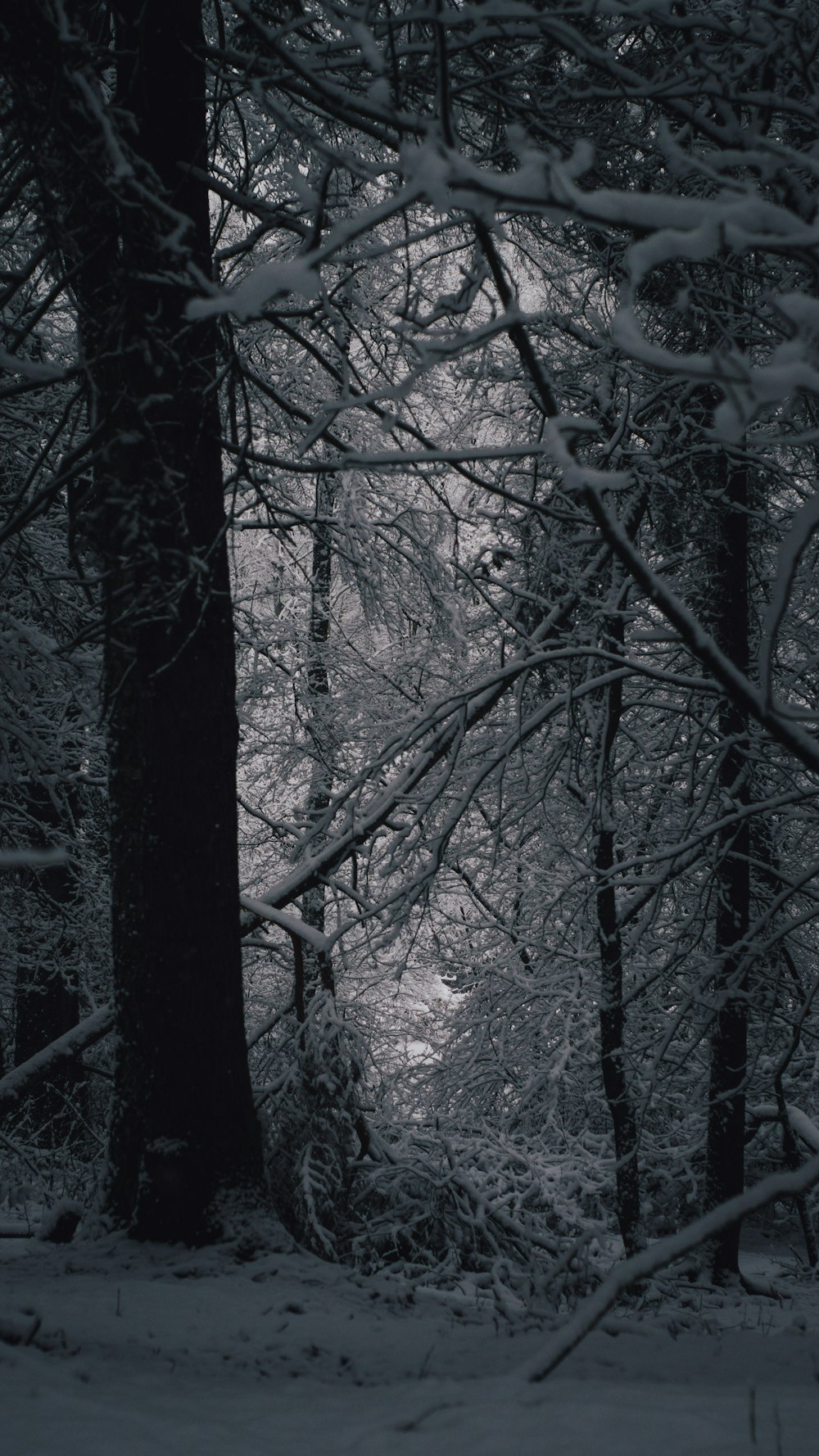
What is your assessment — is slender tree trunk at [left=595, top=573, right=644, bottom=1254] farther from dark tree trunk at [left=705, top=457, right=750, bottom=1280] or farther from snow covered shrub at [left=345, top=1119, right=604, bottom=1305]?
snow covered shrub at [left=345, top=1119, right=604, bottom=1305]

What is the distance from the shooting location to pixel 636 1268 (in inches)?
91.5

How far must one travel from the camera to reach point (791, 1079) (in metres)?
9.74

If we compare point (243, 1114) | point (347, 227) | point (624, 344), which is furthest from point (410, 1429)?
point (347, 227)

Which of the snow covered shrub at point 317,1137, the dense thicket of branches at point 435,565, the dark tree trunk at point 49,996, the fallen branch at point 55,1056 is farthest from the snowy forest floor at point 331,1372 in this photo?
the dark tree trunk at point 49,996

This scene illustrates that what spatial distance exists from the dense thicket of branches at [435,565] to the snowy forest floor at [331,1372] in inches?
18.2

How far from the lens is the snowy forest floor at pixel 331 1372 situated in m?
2.12

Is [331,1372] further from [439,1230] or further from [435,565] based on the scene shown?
[435,565]

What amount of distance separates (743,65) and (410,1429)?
4.22 m

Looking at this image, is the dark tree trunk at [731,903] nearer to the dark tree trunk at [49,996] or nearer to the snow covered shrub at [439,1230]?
the snow covered shrub at [439,1230]

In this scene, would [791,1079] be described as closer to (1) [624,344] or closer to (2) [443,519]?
(2) [443,519]

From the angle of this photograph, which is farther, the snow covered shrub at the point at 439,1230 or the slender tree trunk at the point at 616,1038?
the slender tree trunk at the point at 616,1038

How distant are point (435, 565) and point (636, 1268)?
20.3 feet

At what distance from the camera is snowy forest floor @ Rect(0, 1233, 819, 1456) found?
2123 millimetres

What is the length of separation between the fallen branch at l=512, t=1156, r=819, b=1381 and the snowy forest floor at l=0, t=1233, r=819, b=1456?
0.32 ft
